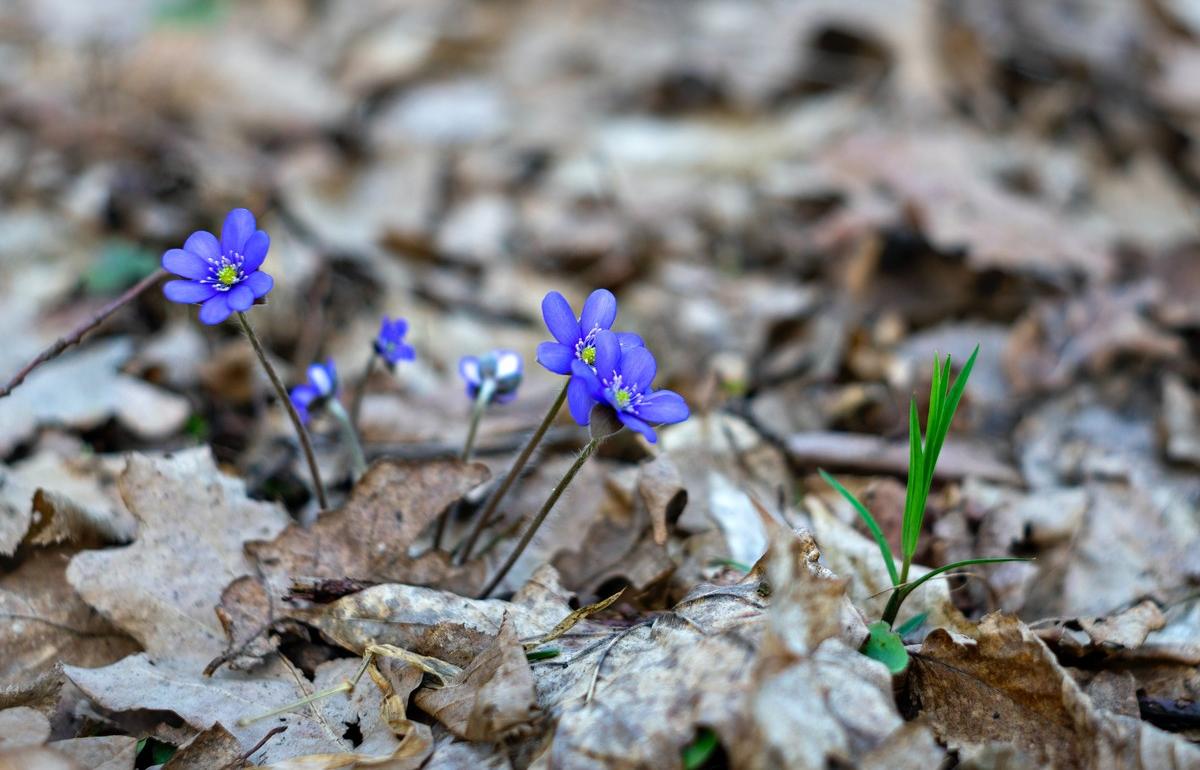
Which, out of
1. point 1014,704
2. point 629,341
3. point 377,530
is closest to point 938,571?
point 1014,704

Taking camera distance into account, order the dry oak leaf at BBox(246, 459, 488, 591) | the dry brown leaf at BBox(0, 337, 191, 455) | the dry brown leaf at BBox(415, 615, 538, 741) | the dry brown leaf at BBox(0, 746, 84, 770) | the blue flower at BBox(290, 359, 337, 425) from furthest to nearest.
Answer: the dry brown leaf at BBox(0, 337, 191, 455) < the blue flower at BBox(290, 359, 337, 425) < the dry oak leaf at BBox(246, 459, 488, 591) < the dry brown leaf at BBox(415, 615, 538, 741) < the dry brown leaf at BBox(0, 746, 84, 770)

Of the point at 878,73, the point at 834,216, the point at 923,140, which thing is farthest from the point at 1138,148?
the point at 834,216

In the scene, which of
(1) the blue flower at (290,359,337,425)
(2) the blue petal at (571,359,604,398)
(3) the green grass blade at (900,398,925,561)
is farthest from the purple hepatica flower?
Answer: (3) the green grass blade at (900,398,925,561)

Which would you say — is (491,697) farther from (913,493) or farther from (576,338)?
(913,493)

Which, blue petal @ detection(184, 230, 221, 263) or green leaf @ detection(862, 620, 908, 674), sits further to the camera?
blue petal @ detection(184, 230, 221, 263)

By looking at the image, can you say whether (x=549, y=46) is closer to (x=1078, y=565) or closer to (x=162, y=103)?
(x=162, y=103)

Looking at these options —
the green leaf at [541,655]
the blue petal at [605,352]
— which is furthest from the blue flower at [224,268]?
the green leaf at [541,655]

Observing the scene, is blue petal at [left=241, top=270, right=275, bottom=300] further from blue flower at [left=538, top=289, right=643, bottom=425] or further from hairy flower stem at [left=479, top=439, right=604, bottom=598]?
hairy flower stem at [left=479, top=439, right=604, bottom=598]
